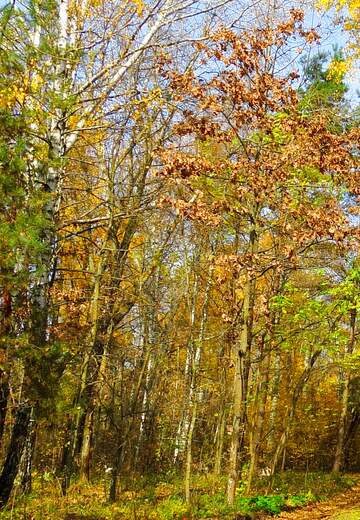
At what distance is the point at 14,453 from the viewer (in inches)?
232

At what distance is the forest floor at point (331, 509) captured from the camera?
851 centimetres

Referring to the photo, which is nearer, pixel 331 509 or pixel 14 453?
pixel 14 453

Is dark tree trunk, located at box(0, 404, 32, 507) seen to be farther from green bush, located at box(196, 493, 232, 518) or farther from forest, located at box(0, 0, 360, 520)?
green bush, located at box(196, 493, 232, 518)

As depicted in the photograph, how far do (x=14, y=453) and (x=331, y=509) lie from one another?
22.0 feet

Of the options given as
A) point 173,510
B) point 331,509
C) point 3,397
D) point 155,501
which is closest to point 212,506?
point 173,510

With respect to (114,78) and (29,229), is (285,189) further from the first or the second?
(29,229)

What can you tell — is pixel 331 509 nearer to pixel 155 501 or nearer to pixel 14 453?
pixel 155 501

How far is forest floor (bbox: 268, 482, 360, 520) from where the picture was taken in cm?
851

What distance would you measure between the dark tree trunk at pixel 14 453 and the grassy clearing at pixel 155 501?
182mm

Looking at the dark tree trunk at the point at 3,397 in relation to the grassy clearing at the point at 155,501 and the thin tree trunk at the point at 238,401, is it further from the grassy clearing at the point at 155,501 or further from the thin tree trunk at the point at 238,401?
the thin tree trunk at the point at 238,401

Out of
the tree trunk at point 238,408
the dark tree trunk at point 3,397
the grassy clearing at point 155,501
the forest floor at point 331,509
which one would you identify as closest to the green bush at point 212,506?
the grassy clearing at point 155,501

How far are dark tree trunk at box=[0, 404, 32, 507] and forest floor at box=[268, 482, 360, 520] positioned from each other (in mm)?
4059

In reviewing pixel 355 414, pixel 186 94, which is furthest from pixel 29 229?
pixel 355 414

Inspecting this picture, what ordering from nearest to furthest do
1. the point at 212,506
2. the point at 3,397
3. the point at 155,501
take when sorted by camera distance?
the point at 3,397
the point at 212,506
the point at 155,501
